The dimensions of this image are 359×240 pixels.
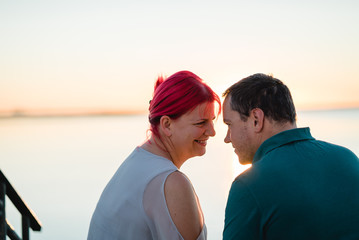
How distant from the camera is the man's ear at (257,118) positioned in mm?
1810

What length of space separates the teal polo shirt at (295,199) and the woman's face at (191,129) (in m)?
0.47

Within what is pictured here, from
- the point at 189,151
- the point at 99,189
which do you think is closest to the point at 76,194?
the point at 99,189

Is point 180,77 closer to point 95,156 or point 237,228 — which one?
point 237,228

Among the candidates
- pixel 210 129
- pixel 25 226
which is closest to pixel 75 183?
pixel 25 226

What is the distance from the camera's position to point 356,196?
1.54 meters

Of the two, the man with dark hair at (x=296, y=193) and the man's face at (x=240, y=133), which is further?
the man's face at (x=240, y=133)

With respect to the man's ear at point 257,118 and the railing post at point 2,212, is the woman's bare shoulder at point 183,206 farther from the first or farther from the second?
the railing post at point 2,212

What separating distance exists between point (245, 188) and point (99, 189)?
32.6ft

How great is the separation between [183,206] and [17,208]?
1582mm

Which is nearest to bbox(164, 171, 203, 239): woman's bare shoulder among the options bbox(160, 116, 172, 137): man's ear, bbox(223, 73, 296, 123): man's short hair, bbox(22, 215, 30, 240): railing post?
bbox(160, 116, 172, 137): man's ear

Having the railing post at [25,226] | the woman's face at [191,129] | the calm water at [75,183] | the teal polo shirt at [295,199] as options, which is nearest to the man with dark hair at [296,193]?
the teal polo shirt at [295,199]

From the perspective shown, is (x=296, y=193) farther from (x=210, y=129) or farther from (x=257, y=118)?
(x=210, y=129)

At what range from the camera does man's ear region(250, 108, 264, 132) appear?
1810 mm

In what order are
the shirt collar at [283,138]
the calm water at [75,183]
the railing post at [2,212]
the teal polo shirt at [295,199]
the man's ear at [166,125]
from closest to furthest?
the teal polo shirt at [295,199] < the shirt collar at [283,138] < the man's ear at [166,125] < the railing post at [2,212] < the calm water at [75,183]
